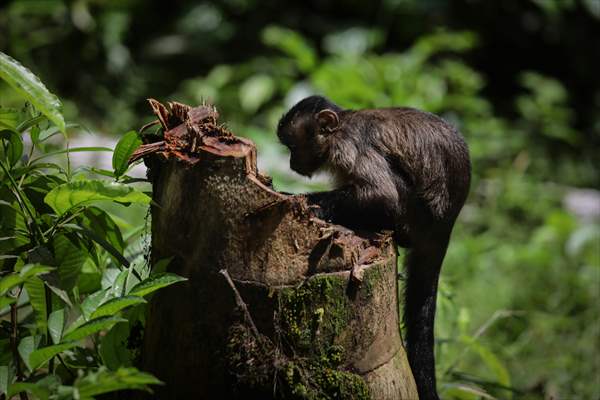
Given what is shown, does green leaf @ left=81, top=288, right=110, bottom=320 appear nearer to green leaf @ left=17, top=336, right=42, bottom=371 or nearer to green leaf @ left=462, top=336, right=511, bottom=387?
green leaf @ left=17, top=336, right=42, bottom=371

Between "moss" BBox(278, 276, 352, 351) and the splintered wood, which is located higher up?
the splintered wood

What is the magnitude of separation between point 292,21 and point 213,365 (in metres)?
9.09

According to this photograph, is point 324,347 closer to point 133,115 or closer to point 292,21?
point 133,115

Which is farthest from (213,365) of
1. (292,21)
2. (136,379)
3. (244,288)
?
(292,21)

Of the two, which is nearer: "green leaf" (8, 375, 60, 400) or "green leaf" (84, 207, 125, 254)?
"green leaf" (8, 375, 60, 400)

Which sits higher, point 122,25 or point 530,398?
point 122,25

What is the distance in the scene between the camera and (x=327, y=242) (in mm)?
3037

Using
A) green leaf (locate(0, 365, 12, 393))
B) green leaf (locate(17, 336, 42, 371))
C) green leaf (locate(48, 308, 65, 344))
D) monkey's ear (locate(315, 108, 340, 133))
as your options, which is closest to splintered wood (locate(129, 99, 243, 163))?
green leaf (locate(48, 308, 65, 344))

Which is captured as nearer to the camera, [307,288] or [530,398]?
[307,288]

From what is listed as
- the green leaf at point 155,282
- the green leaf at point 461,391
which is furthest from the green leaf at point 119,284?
the green leaf at point 461,391

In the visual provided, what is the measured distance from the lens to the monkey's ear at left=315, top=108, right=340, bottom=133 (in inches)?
179

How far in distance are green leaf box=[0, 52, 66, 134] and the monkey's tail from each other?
2.23 m

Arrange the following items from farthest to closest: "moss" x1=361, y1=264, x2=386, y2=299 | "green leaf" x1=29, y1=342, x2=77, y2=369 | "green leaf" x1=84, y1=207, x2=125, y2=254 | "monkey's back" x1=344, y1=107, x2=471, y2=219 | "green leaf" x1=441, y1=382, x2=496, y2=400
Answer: "monkey's back" x1=344, y1=107, x2=471, y2=219
"green leaf" x1=441, y1=382, x2=496, y2=400
"green leaf" x1=84, y1=207, x2=125, y2=254
"moss" x1=361, y1=264, x2=386, y2=299
"green leaf" x1=29, y1=342, x2=77, y2=369

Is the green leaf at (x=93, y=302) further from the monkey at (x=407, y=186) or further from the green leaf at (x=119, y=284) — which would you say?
the monkey at (x=407, y=186)
